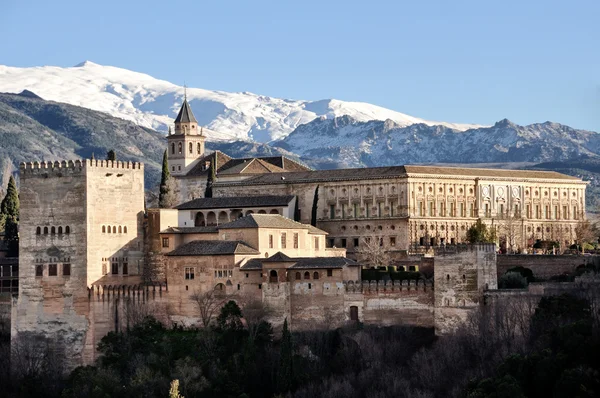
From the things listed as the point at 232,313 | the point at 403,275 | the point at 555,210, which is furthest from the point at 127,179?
the point at 555,210

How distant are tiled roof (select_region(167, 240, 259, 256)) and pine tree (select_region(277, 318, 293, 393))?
8.18 m

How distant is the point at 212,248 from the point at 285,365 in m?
10.6

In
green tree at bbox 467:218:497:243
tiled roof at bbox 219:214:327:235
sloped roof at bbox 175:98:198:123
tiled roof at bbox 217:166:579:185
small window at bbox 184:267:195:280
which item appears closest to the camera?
small window at bbox 184:267:195:280

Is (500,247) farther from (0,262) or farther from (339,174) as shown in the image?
(0,262)

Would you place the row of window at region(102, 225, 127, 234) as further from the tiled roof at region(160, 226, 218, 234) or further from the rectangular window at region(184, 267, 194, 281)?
the rectangular window at region(184, 267, 194, 281)

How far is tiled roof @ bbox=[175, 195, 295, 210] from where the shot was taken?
10431 centimetres

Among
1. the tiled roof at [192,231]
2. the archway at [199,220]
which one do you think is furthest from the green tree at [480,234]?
the tiled roof at [192,231]

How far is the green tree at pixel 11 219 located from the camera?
106m

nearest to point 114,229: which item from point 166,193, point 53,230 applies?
point 53,230

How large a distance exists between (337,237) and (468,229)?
9481 mm

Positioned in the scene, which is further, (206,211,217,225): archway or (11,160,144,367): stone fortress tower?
(206,211,217,225): archway

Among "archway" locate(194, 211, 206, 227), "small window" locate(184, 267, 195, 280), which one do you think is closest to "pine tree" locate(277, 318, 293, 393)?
"small window" locate(184, 267, 195, 280)

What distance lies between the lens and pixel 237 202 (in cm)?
10500

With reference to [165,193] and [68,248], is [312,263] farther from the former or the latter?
[165,193]
